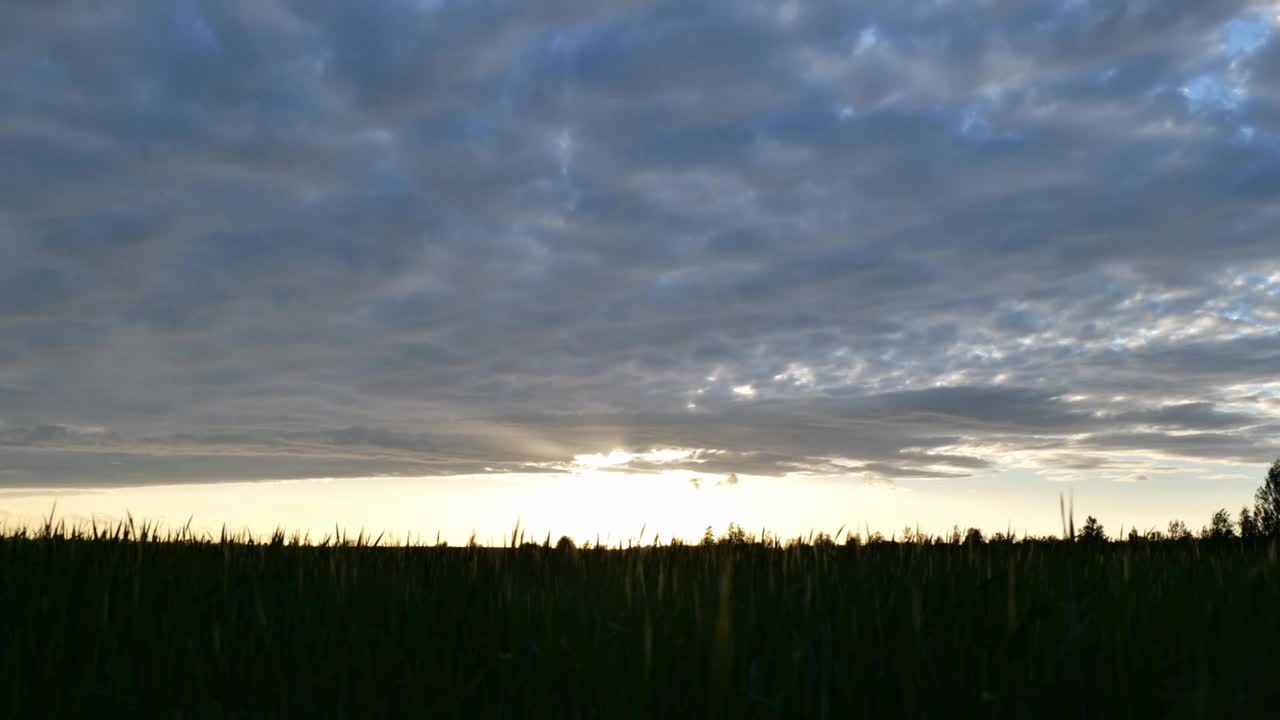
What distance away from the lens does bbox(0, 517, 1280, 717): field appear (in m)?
3.83

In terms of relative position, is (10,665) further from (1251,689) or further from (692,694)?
(1251,689)

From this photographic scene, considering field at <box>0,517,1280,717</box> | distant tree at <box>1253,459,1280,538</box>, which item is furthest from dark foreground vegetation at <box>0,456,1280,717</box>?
distant tree at <box>1253,459,1280,538</box>

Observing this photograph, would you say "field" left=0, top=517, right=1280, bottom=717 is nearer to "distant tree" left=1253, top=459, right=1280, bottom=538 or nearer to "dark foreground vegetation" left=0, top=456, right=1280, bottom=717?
"dark foreground vegetation" left=0, top=456, right=1280, bottom=717

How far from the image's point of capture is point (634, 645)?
4.59 metres

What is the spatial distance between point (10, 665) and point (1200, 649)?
5.19 m

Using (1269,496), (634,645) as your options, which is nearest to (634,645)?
(634,645)

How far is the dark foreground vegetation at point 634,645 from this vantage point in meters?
3.83

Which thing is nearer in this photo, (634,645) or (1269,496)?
(634,645)

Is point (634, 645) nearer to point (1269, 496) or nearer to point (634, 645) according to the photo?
point (634, 645)

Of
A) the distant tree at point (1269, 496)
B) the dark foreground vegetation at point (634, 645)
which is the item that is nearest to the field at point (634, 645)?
the dark foreground vegetation at point (634, 645)

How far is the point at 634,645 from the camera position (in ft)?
15.1

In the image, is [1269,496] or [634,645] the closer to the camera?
[634,645]

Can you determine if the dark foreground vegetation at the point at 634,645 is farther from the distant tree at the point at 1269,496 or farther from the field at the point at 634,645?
the distant tree at the point at 1269,496

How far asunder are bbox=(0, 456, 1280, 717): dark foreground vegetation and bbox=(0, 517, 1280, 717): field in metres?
0.02
